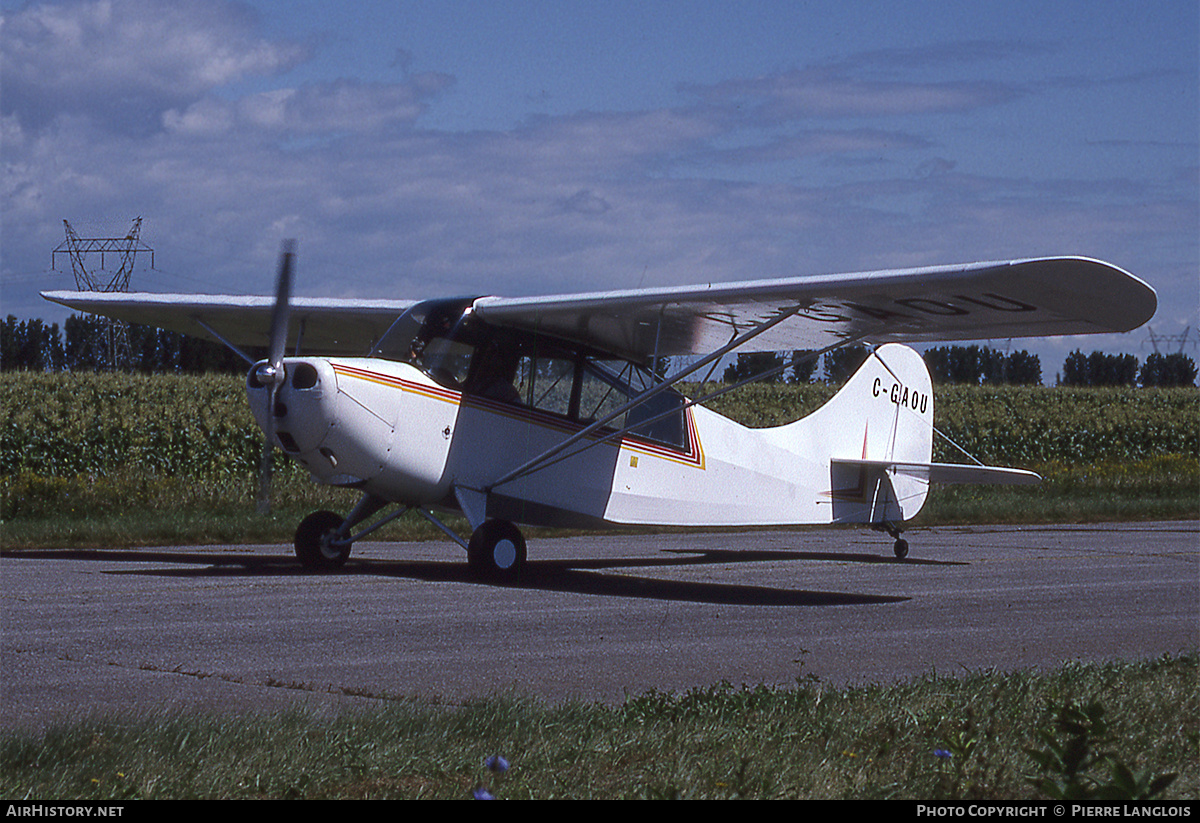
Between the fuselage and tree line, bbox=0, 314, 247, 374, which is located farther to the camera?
tree line, bbox=0, 314, 247, 374

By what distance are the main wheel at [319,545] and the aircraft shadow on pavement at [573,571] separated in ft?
0.47

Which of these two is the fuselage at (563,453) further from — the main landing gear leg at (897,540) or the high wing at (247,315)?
the high wing at (247,315)

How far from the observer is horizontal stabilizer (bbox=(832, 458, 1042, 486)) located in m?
12.6

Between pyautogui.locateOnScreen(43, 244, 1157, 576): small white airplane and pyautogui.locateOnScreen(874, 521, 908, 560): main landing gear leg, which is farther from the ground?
pyautogui.locateOnScreen(43, 244, 1157, 576): small white airplane

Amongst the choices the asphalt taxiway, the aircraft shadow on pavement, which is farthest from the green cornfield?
the asphalt taxiway

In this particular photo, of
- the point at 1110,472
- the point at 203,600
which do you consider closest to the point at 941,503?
the point at 1110,472

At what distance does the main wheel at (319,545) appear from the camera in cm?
1084

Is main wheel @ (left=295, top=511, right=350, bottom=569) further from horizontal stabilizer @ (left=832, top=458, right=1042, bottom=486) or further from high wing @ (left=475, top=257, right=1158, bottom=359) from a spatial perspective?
horizontal stabilizer @ (left=832, top=458, right=1042, bottom=486)

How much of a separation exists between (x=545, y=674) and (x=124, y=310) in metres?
9.97
